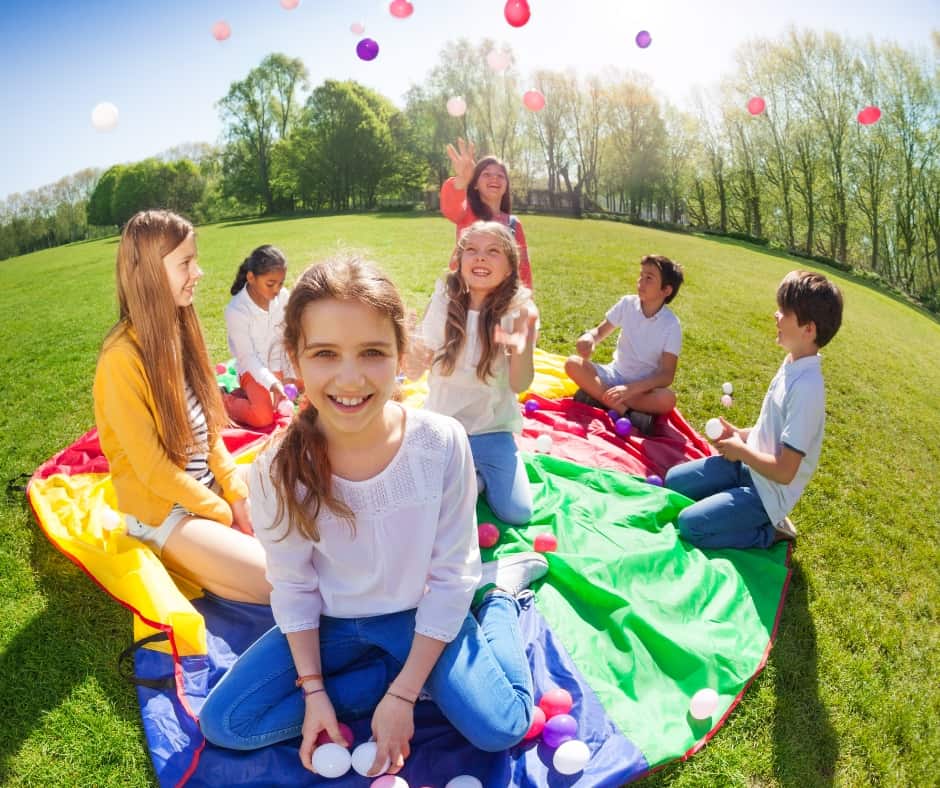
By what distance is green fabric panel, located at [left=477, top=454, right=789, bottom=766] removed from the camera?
253 cm

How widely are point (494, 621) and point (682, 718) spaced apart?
849 millimetres

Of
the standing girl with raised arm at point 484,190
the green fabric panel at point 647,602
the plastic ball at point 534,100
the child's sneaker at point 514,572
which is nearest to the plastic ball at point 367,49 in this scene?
the standing girl with raised arm at point 484,190

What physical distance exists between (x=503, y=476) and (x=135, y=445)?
191 cm

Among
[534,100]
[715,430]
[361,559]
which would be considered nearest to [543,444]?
[715,430]

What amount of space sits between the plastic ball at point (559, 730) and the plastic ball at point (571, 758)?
82mm

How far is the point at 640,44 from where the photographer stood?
17.8ft

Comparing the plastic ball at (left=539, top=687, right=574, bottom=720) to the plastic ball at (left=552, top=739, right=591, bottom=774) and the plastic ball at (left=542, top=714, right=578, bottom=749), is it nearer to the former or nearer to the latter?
the plastic ball at (left=542, top=714, right=578, bottom=749)

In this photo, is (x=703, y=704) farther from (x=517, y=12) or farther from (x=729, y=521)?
(x=517, y=12)

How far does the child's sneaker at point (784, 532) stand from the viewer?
3617 mm

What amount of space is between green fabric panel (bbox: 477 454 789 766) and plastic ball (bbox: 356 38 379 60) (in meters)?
4.13

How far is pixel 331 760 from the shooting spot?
80.4 inches

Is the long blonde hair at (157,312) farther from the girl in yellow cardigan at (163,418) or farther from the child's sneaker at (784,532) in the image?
the child's sneaker at (784,532)

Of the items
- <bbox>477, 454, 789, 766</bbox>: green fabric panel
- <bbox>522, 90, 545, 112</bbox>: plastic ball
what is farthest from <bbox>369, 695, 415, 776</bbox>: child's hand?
<bbox>522, 90, 545, 112</bbox>: plastic ball

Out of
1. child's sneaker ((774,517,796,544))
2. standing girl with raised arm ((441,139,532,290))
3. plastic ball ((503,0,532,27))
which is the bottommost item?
child's sneaker ((774,517,796,544))
